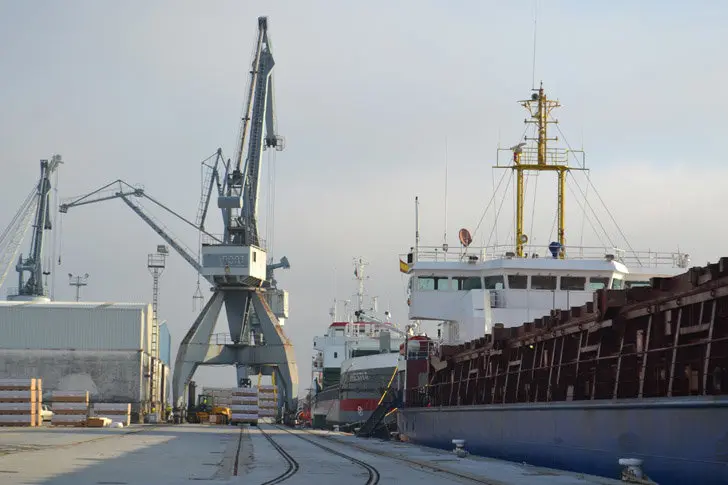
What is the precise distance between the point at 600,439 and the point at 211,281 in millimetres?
53852

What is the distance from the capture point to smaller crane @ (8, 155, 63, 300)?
285ft

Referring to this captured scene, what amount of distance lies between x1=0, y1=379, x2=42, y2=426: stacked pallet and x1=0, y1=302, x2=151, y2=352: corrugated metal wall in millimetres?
14524

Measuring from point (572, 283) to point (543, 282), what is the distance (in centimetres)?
86

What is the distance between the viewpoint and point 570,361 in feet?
68.3

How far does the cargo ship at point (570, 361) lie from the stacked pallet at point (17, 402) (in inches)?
728

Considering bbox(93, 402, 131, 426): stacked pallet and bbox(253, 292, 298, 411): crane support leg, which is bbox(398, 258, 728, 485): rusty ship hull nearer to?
bbox(93, 402, 131, 426): stacked pallet

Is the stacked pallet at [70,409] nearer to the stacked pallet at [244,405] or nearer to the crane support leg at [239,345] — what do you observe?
the stacked pallet at [244,405]

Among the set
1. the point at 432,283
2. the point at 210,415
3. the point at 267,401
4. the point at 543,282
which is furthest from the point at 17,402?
the point at 267,401

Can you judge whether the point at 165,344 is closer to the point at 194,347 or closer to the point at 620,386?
the point at 194,347

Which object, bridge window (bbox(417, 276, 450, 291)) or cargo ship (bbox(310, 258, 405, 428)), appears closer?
bridge window (bbox(417, 276, 450, 291))

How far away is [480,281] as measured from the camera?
3434 centimetres

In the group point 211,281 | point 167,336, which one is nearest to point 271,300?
point 167,336

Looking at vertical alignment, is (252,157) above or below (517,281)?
above

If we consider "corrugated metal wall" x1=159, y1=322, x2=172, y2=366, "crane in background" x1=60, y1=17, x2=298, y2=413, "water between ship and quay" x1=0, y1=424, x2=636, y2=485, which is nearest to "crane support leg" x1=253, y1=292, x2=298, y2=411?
"crane in background" x1=60, y1=17, x2=298, y2=413
